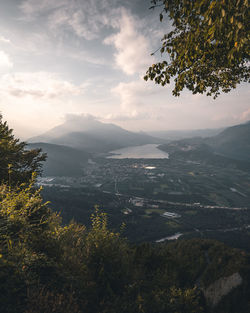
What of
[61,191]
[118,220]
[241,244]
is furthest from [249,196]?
[61,191]

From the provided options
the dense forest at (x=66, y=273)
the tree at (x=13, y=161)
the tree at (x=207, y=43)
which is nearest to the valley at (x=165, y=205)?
the tree at (x=13, y=161)

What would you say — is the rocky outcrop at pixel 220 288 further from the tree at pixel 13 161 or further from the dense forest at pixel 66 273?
the tree at pixel 13 161

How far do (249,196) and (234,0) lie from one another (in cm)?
19997

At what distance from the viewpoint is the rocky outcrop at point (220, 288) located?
11.3 metres

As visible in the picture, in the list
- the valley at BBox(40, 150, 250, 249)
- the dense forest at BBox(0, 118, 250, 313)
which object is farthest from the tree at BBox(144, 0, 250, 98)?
the valley at BBox(40, 150, 250, 249)

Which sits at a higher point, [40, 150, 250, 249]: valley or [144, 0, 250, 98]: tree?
[144, 0, 250, 98]: tree

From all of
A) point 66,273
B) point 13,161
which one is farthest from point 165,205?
point 66,273

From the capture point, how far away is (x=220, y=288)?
40.3 ft

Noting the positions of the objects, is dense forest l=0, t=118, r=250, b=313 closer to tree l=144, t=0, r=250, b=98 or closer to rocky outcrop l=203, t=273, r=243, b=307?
rocky outcrop l=203, t=273, r=243, b=307

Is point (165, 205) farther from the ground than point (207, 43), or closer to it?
closer to it

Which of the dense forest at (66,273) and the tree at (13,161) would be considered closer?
the dense forest at (66,273)

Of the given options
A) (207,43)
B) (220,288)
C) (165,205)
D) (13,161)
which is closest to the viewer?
(207,43)

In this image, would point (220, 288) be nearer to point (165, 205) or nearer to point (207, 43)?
point (207, 43)

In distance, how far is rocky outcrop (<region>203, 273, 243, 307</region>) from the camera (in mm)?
11312
